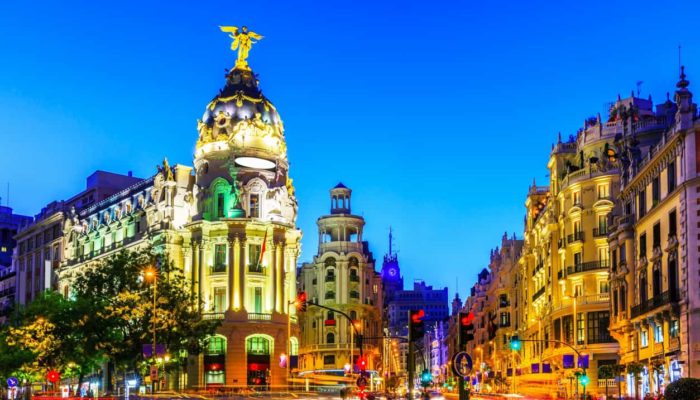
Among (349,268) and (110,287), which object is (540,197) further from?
(110,287)

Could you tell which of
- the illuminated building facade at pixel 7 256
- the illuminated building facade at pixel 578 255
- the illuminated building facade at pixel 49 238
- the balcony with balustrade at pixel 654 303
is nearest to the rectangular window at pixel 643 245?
the balcony with balustrade at pixel 654 303

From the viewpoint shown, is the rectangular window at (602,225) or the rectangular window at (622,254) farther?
the rectangular window at (602,225)

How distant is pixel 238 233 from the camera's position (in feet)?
327

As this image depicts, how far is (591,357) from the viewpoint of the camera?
3125 inches

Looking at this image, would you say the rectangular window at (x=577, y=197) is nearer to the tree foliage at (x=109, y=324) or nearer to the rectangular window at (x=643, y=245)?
the rectangular window at (x=643, y=245)

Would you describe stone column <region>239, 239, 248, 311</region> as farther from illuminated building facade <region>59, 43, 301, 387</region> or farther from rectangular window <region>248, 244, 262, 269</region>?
rectangular window <region>248, 244, 262, 269</region>

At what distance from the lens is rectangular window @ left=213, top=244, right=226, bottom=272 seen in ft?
327

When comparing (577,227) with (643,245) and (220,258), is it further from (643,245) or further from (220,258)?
(220,258)

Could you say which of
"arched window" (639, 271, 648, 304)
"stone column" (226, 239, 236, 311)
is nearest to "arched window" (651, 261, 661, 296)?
"arched window" (639, 271, 648, 304)

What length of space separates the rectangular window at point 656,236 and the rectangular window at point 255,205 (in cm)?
5097

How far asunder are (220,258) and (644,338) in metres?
50.9

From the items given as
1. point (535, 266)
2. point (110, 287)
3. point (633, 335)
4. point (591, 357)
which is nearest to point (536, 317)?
point (535, 266)

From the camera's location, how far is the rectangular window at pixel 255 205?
101m

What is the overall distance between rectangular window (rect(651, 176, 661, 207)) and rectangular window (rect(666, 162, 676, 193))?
2.33 meters
